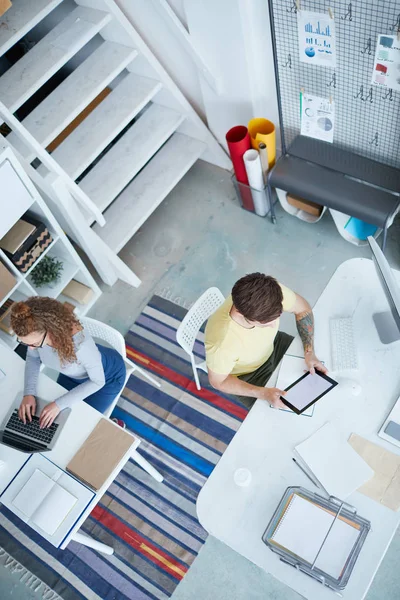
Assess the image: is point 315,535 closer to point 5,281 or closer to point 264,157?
point 5,281

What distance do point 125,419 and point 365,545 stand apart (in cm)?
165

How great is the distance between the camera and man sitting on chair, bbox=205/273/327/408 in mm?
1940

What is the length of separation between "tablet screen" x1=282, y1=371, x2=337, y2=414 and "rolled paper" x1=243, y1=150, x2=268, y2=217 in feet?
5.13

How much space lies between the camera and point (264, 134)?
10.6ft

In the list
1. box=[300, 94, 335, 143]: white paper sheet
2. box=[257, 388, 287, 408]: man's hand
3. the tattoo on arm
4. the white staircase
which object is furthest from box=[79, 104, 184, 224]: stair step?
box=[257, 388, 287, 408]: man's hand

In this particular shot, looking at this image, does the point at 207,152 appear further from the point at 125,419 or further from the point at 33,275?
the point at 125,419

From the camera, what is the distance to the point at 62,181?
9.62 ft

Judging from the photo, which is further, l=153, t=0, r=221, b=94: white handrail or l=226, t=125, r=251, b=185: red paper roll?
l=226, t=125, r=251, b=185: red paper roll

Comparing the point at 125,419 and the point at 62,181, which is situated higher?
the point at 62,181

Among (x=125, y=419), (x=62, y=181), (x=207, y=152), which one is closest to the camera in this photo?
(x=62, y=181)

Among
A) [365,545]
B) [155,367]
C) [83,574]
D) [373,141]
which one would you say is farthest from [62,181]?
[365,545]

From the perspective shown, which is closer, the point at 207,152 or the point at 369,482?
the point at 369,482

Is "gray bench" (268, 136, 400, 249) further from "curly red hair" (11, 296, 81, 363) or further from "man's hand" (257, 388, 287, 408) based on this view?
"curly red hair" (11, 296, 81, 363)

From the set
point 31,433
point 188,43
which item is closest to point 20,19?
point 188,43
